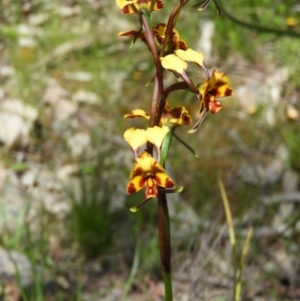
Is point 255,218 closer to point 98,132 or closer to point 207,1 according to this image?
point 98,132

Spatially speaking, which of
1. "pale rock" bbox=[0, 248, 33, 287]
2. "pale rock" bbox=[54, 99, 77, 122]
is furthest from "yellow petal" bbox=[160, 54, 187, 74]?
"pale rock" bbox=[54, 99, 77, 122]

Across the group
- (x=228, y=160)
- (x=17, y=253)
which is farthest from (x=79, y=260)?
(x=228, y=160)

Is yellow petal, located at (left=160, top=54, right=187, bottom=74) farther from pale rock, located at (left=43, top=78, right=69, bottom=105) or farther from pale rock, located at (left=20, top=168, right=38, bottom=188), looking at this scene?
pale rock, located at (left=43, top=78, right=69, bottom=105)

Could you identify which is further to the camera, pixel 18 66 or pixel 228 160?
pixel 18 66

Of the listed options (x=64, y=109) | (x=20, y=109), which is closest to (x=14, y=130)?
(x=20, y=109)

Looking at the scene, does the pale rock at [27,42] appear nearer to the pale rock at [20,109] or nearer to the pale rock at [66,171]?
the pale rock at [20,109]
